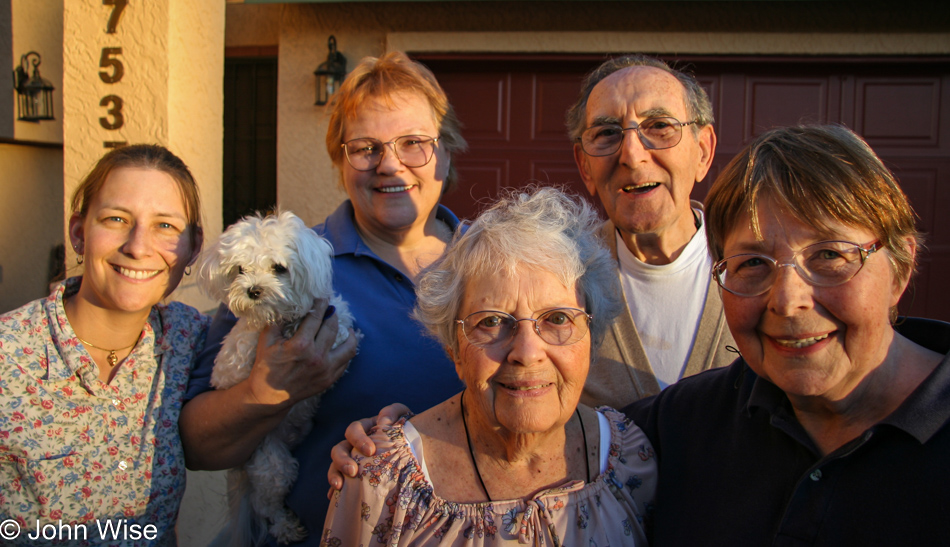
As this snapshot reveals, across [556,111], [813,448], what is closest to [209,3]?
[556,111]

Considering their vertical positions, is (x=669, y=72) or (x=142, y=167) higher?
(x=669, y=72)

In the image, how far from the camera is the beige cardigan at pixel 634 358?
224cm

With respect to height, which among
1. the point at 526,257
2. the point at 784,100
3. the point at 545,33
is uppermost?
the point at 545,33

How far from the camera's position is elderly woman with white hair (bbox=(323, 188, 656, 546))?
1625mm

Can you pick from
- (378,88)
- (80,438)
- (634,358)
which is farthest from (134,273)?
(634,358)

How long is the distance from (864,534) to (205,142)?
4667 millimetres

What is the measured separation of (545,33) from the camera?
5.44 metres

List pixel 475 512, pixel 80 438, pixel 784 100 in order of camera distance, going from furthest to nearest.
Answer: pixel 784 100 < pixel 80 438 < pixel 475 512

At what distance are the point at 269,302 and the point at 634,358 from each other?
55.6 inches

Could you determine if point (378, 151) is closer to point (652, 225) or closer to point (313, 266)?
point (313, 266)

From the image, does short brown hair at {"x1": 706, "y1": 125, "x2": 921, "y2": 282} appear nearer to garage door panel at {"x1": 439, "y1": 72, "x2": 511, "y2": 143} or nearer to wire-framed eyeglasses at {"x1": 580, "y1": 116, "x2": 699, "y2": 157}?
wire-framed eyeglasses at {"x1": 580, "y1": 116, "x2": 699, "y2": 157}

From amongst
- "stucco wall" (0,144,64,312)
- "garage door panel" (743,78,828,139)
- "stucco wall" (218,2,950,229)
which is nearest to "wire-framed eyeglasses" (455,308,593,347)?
"stucco wall" (218,2,950,229)

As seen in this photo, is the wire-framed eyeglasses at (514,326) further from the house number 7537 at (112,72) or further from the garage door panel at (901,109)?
the garage door panel at (901,109)

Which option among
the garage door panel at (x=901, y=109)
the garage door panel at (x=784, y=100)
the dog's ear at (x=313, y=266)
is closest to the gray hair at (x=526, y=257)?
the dog's ear at (x=313, y=266)
